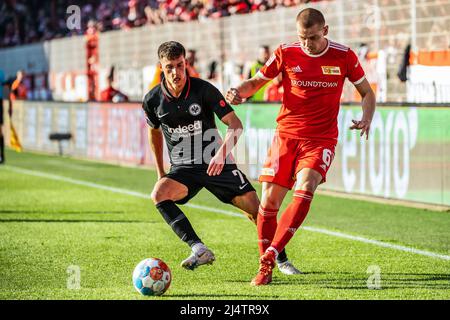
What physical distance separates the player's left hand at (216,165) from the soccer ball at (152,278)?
39.6 inches

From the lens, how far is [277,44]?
21.5m

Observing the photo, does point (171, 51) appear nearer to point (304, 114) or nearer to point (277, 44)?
point (304, 114)

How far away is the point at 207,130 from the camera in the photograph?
8.62m

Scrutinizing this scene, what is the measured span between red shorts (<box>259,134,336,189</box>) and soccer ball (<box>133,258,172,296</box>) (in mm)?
1258

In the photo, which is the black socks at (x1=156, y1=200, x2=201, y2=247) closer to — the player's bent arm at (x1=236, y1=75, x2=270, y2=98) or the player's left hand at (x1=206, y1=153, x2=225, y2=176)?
the player's left hand at (x1=206, y1=153, x2=225, y2=176)

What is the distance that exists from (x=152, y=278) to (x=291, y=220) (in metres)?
1.20

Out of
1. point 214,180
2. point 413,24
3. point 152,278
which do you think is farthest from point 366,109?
point 413,24

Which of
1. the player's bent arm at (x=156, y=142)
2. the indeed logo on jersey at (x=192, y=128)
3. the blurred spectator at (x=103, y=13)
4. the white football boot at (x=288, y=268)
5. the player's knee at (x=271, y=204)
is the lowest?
the white football boot at (x=288, y=268)

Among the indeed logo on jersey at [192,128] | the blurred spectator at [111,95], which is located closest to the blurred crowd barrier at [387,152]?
the blurred spectator at [111,95]

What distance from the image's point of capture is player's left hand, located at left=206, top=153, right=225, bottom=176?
Answer: 8.17 m

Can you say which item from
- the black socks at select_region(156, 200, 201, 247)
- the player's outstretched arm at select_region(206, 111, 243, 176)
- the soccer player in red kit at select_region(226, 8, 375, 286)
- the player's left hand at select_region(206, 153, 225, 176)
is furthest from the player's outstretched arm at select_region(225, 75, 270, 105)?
the black socks at select_region(156, 200, 201, 247)

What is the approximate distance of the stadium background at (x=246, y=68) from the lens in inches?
544

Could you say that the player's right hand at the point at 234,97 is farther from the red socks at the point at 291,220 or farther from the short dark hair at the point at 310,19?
the red socks at the point at 291,220
